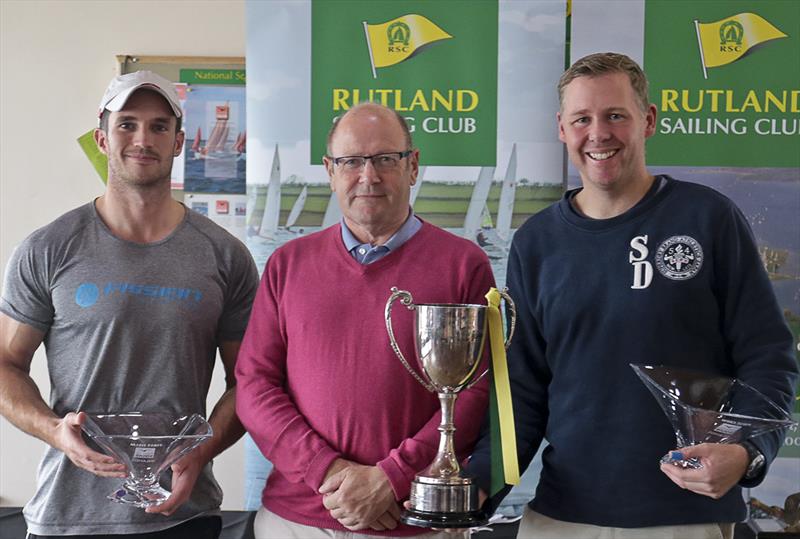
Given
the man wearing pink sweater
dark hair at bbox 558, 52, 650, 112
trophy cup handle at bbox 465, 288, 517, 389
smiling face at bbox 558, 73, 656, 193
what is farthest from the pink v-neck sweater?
dark hair at bbox 558, 52, 650, 112

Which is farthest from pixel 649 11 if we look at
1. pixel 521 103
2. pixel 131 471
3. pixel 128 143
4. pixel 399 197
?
pixel 131 471

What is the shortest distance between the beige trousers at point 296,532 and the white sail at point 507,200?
170 centimetres

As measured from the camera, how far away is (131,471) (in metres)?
2.02

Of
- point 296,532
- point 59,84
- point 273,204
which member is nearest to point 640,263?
point 296,532

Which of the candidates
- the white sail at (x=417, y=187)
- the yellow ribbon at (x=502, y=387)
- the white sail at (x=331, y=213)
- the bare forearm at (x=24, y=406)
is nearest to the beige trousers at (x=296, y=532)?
the yellow ribbon at (x=502, y=387)

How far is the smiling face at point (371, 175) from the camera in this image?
2133mm

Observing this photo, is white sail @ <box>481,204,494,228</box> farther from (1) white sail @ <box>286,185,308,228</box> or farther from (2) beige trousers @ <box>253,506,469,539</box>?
(2) beige trousers @ <box>253,506,469,539</box>

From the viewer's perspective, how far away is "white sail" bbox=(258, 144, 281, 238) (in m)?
3.66

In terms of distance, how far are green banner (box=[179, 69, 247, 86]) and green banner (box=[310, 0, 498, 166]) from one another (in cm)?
86

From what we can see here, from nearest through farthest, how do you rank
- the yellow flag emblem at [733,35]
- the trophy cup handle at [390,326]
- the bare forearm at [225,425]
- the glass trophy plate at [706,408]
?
the glass trophy plate at [706,408] → the trophy cup handle at [390,326] → the bare forearm at [225,425] → the yellow flag emblem at [733,35]

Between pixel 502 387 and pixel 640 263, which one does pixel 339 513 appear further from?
pixel 640 263

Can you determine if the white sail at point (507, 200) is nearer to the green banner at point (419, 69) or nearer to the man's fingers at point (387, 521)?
the green banner at point (419, 69)

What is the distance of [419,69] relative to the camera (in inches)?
143

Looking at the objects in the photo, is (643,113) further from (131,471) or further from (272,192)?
(272,192)
